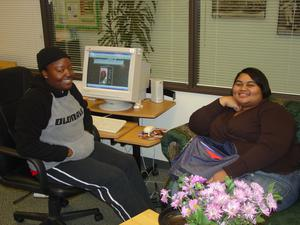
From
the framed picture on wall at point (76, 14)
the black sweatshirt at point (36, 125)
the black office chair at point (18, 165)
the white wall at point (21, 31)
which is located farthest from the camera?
the white wall at point (21, 31)

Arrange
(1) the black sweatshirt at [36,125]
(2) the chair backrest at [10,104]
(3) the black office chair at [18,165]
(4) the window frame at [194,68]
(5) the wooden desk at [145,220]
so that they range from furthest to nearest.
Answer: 1. (4) the window frame at [194,68]
2. (2) the chair backrest at [10,104]
3. (3) the black office chair at [18,165]
4. (1) the black sweatshirt at [36,125]
5. (5) the wooden desk at [145,220]

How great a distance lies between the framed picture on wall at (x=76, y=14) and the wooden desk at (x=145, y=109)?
2.68 feet

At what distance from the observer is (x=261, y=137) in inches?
82.2

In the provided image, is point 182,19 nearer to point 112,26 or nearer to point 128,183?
point 112,26

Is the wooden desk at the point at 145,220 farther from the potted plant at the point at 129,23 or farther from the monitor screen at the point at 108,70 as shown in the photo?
the potted plant at the point at 129,23

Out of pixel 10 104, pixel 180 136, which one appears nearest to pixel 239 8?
pixel 180 136

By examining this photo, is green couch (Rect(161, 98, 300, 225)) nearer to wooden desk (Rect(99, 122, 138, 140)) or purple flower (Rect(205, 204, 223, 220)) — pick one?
wooden desk (Rect(99, 122, 138, 140))

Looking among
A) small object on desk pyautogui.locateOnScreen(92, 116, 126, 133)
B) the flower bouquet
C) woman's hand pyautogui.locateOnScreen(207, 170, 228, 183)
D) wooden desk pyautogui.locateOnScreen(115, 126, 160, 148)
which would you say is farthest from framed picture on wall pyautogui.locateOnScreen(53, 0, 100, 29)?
the flower bouquet

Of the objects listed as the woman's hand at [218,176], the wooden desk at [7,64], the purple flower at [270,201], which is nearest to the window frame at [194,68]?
the woman's hand at [218,176]

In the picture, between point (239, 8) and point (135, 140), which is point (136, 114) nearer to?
point (135, 140)

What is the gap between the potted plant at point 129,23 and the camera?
320 centimetres

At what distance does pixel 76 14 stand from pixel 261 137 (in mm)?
2161

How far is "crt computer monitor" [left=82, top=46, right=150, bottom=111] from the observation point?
2.67m

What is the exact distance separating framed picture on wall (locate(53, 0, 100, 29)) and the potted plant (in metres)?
0.10
